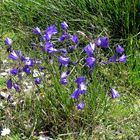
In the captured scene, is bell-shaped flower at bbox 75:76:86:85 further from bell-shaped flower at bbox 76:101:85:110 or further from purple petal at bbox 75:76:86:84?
bell-shaped flower at bbox 76:101:85:110

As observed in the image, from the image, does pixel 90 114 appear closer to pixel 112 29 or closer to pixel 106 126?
pixel 106 126

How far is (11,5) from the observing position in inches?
152

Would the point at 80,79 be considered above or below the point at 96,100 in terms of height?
above

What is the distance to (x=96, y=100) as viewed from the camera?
2547 millimetres

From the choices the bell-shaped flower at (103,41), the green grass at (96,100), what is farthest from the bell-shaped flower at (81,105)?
the bell-shaped flower at (103,41)

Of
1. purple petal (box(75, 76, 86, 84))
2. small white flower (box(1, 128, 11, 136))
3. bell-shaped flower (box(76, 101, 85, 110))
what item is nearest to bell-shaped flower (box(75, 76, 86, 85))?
purple petal (box(75, 76, 86, 84))

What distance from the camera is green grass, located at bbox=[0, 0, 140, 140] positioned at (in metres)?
2.54

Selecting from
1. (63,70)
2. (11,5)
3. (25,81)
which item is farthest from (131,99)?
(11,5)

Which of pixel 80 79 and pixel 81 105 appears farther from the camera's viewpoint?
pixel 81 105

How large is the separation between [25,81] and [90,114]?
2.04ft

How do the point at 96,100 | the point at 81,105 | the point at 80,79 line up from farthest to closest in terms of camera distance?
the point at 96,100 → the point at 81,105 → the point at 80,79

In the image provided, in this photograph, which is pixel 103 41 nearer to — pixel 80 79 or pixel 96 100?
pixel 80 79

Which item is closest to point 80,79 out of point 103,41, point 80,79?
point 80,79

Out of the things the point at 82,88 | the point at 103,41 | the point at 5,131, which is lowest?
the point at 5,131
